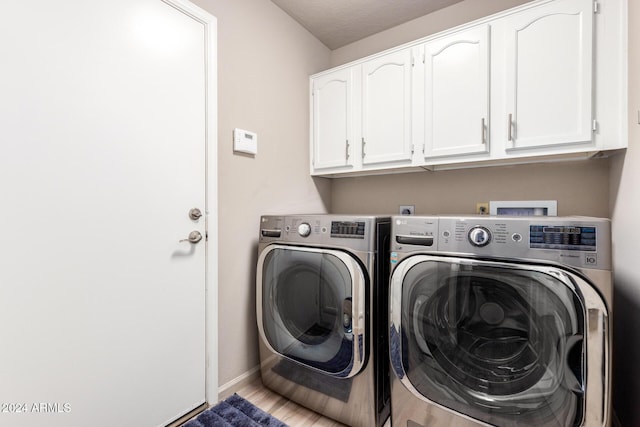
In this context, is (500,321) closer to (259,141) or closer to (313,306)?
(313,306)

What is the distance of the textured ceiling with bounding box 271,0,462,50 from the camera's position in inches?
76.1

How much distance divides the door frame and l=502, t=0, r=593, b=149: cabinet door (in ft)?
5.19

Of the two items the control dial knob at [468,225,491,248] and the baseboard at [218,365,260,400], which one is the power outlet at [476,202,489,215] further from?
the baseboard at [218,365,260,400]

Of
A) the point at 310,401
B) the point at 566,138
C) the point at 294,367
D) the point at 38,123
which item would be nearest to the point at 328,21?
the point at 566,138

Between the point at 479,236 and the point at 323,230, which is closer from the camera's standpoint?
the point at 479,236

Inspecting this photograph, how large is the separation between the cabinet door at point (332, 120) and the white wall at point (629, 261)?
1.41 metres

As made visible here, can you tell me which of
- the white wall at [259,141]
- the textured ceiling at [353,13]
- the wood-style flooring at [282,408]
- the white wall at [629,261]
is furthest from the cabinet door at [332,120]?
the wood-style flooring at [282,408]

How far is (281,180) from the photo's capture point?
202 cm

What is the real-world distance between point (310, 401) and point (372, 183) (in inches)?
63.3

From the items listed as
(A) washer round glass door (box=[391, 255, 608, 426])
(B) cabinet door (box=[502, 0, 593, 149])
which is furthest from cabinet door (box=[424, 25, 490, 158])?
(A) washer round glass door (box=[391, 255, 608, 426])

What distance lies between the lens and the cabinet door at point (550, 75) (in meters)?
1.35

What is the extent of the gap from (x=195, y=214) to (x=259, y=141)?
657mm

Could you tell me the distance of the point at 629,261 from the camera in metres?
1.26

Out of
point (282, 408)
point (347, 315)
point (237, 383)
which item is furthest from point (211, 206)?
point (282, 408)
